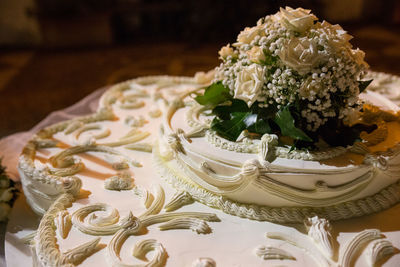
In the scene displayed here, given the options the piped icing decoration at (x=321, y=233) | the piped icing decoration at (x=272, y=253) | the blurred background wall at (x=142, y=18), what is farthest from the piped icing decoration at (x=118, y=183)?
the blurred background wall at (x=142, y=18)

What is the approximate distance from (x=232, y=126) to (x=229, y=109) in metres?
0.11

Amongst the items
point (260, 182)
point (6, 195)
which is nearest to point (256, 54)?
point (260, 182)

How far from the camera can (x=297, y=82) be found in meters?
1.57

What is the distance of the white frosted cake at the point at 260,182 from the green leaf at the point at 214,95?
18 mm

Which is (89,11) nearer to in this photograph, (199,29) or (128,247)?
(199,29)

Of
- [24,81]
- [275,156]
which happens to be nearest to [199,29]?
[24,81]

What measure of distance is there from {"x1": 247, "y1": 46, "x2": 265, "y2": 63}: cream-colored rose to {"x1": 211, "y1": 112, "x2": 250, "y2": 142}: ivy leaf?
242 millimetres

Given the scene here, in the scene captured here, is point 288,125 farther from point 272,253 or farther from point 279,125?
point 272,253

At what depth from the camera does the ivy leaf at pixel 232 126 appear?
172 centimetres

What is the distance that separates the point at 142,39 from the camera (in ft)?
21.2

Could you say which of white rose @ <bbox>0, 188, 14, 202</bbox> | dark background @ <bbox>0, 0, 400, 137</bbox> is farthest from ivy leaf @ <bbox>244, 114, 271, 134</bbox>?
dark background @ <bbox>0, 0, 400, 137</bbox>

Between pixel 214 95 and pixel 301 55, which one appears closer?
pixel 301 55

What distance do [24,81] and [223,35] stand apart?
9.83ft

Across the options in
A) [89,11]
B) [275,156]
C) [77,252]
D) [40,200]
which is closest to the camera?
[77,252]
